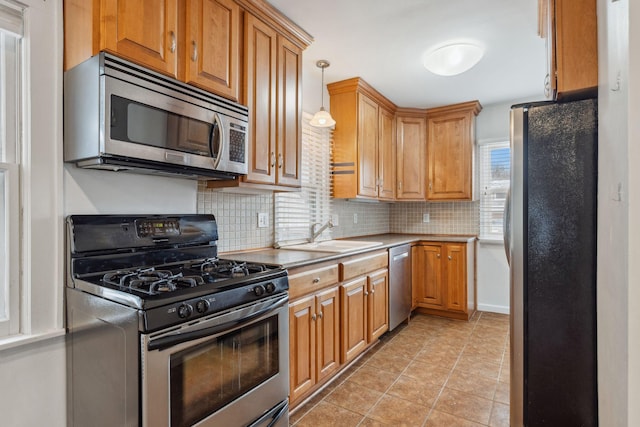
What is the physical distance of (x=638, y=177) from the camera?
0.61m

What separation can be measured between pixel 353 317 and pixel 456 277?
1.66 meters

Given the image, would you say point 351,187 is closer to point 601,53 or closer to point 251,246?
point 251,246

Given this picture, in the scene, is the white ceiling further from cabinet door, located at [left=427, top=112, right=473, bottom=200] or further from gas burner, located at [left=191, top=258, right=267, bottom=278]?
gas burner, located at [left=191, top=258, right=267, bottom=278]

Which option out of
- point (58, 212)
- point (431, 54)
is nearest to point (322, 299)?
point (58, 212)

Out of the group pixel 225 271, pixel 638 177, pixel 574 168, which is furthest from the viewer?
pixel 225 271

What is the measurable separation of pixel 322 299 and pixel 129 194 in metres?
1.24

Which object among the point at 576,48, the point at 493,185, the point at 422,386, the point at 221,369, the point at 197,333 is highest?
the point at 576,48

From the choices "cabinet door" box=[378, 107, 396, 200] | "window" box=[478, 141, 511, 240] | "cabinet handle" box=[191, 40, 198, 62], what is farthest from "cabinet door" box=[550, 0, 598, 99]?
"window" box=[478, 141, 511, 240]

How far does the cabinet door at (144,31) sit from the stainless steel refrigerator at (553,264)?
149 centimetres

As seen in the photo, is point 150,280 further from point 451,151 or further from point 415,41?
point 451,151

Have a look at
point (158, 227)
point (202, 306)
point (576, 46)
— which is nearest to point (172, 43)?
point (158, 227)

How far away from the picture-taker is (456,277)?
3678 mm

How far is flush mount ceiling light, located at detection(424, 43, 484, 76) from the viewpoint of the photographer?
2.40 meters

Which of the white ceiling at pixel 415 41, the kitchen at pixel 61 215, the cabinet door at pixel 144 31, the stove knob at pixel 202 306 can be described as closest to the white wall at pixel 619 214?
the kitchen at pixel 61 215
